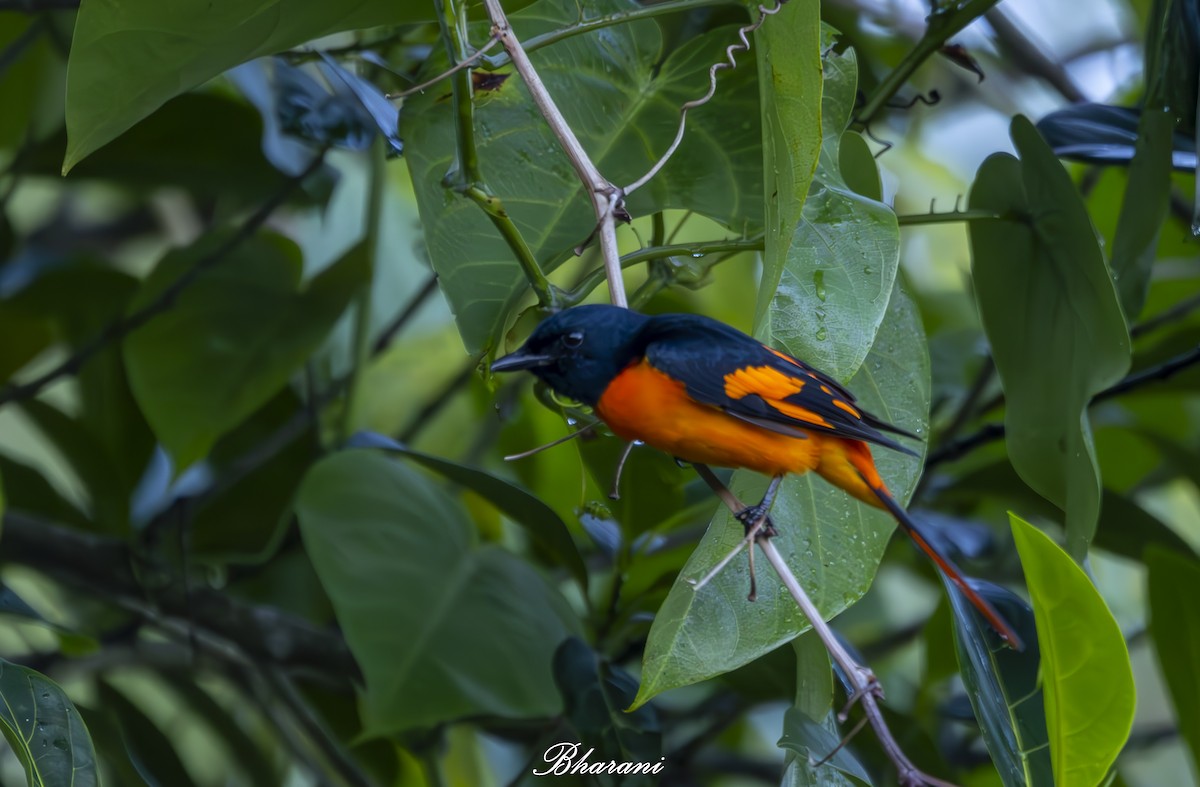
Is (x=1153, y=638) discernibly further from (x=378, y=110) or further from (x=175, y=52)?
(x=175, y=52)

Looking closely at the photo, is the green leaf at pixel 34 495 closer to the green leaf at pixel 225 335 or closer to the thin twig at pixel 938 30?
the green leaf at pixel 225 335

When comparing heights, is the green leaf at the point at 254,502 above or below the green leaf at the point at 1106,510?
below

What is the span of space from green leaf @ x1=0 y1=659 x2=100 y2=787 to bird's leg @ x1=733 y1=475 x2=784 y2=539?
62 cm

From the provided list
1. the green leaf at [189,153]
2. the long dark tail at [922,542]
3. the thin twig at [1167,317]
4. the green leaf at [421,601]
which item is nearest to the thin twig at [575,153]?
the long dark tail at [922,542]

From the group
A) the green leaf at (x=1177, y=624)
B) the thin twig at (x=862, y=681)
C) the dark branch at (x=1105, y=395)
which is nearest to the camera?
the thin twig at (x=862, y=681)

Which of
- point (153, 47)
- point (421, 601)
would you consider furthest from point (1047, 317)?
point (153, 47)

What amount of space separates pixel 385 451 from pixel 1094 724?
3.00ft

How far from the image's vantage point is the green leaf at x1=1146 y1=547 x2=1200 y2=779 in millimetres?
1238

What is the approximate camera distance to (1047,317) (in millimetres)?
1255

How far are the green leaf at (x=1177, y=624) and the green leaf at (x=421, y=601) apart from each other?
2.29 feet

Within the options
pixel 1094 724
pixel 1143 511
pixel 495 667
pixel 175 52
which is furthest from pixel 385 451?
pixel 1143 511

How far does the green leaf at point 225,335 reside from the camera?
154cm

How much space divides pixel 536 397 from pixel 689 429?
0.30m
